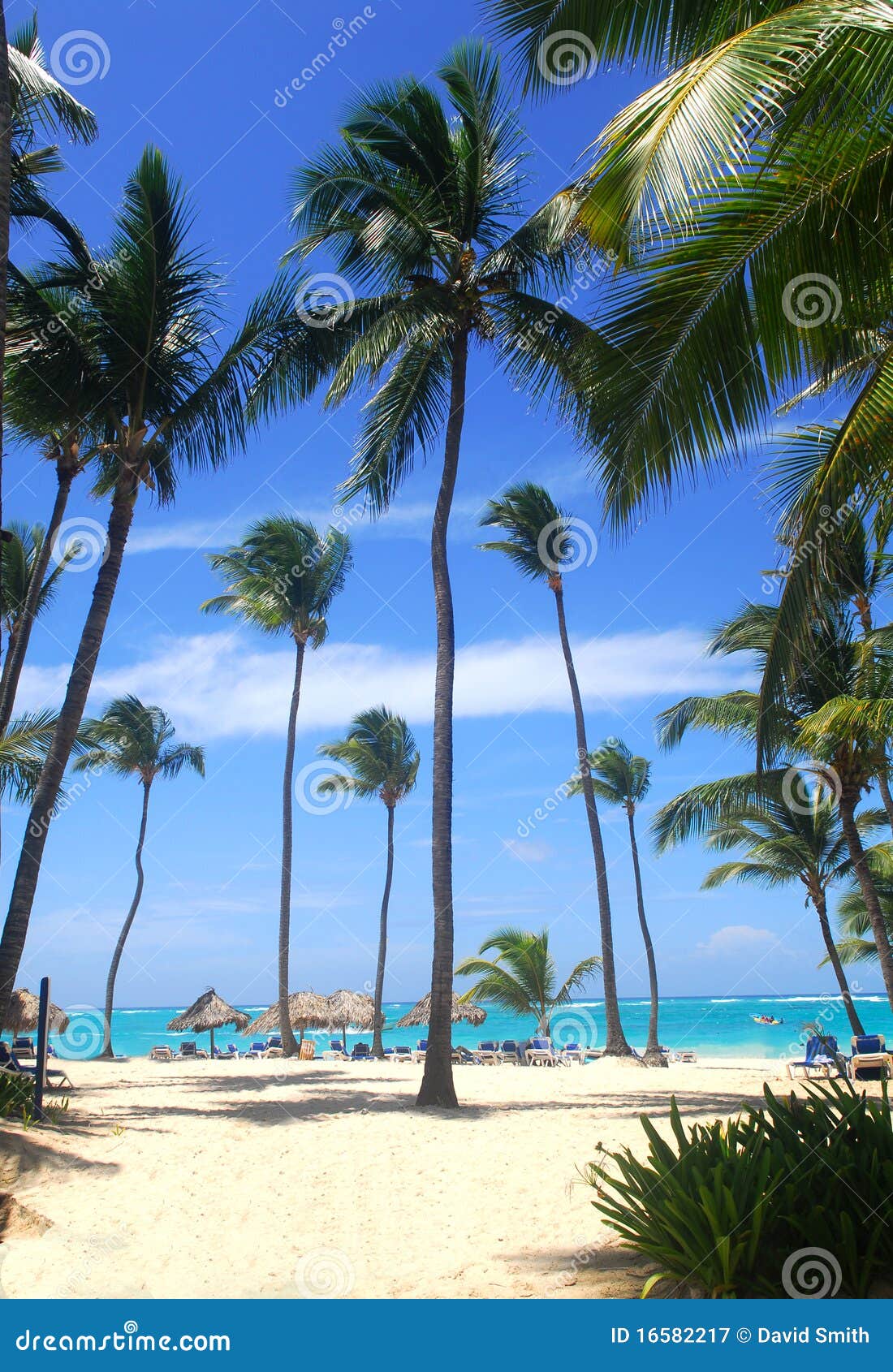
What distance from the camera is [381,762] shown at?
29469mm

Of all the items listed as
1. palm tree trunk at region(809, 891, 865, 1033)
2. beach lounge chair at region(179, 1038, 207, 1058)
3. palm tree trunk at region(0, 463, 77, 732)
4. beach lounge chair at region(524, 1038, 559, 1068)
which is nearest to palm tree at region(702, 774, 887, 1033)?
palm tree trunk at region(809, 891, 865, 1033)

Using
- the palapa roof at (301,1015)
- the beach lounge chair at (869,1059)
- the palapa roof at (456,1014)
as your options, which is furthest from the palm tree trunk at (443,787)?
the palapa roof at (456,1014)

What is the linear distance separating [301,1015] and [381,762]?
30.1 feet

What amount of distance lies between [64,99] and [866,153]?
371 inches

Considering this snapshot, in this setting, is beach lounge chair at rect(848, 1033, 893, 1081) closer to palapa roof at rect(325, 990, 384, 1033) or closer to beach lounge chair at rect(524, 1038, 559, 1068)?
beach lounge chair at rect(524, 1038, 559, 1068)

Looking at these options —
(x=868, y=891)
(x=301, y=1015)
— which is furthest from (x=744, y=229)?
(x=301, y=1015)

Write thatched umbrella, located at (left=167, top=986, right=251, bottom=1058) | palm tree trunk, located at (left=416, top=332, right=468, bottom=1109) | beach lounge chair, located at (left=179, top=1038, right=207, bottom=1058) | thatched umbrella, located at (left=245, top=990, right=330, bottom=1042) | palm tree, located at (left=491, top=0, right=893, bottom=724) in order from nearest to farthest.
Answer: palm tree, located at (left=491, top=0, right=893, bottom=724) < palm tree trunk, located at (left=416, top=332, right=468, bottom=1109) < thatched umbrella, located at (left=167, top=986, right=251, bottom=1058) < thatched umbrella, located at (left=245, top=990, right=330, bottom=1042) < beach lounge chair, located at (left=179, top=1038, right=207, bottom=1058)

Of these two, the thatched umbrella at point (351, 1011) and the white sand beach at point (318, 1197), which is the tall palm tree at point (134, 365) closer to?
the white sand beach at point (318, 1197)

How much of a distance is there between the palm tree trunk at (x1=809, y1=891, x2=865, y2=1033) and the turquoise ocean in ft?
20.4

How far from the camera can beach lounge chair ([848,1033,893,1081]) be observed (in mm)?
15000

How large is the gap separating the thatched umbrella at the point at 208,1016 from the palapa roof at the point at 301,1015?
136cm

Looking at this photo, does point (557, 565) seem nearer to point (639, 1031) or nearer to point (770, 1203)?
point (770, 1203)

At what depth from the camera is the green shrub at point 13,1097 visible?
8.84 m

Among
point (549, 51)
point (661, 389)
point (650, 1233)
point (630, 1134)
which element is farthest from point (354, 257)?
point (650, 1233)
